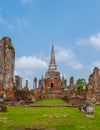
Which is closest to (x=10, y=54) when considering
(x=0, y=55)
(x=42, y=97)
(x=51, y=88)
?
(x=0, y=55)

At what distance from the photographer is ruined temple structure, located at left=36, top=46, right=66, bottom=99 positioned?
59862 millimetres

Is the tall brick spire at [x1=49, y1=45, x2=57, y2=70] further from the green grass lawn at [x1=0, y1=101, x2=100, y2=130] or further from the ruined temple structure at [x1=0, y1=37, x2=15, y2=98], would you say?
the green grass lawn at [x1=0, y1=101, x2=100, y2=130]

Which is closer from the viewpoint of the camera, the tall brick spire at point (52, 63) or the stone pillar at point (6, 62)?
the stone pillar at point (6, 62)

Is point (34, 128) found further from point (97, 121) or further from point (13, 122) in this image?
point (97, 121)

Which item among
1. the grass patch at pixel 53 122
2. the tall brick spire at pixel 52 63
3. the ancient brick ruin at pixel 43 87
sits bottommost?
the grass patch at pixel 53 122

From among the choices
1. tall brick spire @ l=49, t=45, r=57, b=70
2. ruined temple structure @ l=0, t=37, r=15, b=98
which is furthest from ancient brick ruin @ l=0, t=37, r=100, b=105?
tall brick spire @ l=49, t=45, r=57, b=70

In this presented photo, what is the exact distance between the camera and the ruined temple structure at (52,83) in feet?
196

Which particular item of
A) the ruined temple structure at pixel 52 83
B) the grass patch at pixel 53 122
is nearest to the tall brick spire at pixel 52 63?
the ruined temple structure at pixel 52 83

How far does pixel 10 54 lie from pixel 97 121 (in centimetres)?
2515

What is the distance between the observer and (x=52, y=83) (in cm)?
6378

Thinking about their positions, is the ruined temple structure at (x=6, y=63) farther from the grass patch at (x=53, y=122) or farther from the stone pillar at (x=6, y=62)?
the grass patch at (x=53, y=122)

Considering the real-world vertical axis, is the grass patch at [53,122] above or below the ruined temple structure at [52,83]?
below

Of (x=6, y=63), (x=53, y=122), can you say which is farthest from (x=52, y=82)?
(x=53, y=122)

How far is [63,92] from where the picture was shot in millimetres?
60438
